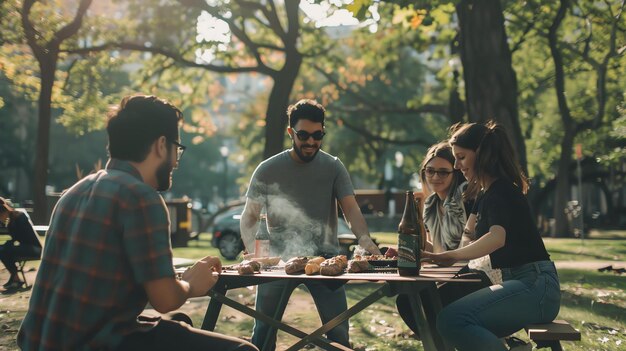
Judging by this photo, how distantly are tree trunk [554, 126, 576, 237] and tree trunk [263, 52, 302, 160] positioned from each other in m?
11.7

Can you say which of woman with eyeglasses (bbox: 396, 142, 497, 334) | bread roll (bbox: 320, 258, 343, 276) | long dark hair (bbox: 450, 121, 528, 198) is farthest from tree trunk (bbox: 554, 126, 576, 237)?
bread roll (bbox: 320, 258, 343, 276)

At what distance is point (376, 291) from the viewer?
4.38 meters

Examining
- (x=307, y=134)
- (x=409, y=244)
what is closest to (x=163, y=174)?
(x=409, y=244)

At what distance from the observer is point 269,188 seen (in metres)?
5.80

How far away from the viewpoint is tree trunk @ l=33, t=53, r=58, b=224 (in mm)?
19828

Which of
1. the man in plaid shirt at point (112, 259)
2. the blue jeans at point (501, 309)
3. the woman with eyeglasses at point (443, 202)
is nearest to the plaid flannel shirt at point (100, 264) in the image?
the man in plaid shirt at point (112, 259)

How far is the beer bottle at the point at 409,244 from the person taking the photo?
167 inches

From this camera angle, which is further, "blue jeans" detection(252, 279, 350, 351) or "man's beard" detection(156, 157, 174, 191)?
"blue jeans" detection(252, 279, 350, 351)

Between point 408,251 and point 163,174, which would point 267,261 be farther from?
point 163,174

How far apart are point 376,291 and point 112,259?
1843 mm

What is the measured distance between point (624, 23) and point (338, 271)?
2050 cm

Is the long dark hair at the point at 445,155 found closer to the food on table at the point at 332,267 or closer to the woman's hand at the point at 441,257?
the woman's hand at the point at 441,257

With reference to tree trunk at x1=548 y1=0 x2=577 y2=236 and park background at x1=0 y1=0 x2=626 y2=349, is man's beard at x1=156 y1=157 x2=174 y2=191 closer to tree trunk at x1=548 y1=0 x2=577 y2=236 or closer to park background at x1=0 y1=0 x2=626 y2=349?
park background at x1=0 y1=0 x2=626 y2=349

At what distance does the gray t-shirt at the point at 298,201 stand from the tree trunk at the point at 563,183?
22781 millimetres
